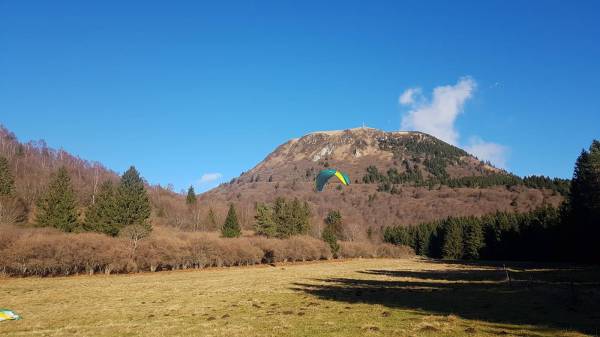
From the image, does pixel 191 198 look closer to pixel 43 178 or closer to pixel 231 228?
pixel 43 178

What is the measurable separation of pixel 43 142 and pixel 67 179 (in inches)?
4427

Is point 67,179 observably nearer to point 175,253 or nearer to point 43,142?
point 175,253

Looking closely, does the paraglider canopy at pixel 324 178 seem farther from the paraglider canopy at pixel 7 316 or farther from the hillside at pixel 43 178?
the hillside at pixel 43 178

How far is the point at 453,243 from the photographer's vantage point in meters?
114

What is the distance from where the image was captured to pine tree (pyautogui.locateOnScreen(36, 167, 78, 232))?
63.0 m

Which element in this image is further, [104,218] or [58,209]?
[104,218]

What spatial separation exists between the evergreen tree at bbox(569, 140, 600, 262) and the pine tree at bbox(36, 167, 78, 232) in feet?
243

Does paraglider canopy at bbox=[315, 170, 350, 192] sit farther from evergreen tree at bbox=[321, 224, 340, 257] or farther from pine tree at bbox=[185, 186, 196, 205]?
pine tree at bbox=[185, 186, 196, 205]

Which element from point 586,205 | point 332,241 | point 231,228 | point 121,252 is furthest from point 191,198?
point 586,205

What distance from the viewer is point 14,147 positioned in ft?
452

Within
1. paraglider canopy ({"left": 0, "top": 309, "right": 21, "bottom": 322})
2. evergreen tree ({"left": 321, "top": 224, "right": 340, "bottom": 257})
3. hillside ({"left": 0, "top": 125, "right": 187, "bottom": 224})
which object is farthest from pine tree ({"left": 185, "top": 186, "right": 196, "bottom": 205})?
paraglider canopy ({"left": 0, "top": 309, "right": 21, "bottom": 322})

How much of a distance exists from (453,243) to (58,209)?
313 ft

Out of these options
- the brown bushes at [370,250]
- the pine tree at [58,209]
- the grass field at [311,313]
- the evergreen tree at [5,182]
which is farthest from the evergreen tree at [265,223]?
the grass field at [311,313]

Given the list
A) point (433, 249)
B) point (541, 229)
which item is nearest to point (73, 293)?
point (541, 229)
